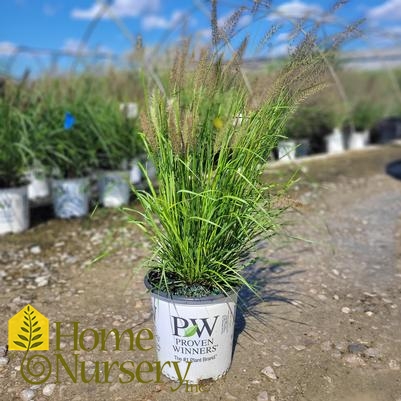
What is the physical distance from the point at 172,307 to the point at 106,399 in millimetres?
391

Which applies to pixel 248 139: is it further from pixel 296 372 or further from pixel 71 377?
pixel 71 377

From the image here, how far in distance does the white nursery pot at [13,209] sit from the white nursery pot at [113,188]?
2.17ft

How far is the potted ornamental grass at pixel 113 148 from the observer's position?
356cm

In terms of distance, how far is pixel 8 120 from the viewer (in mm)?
3072

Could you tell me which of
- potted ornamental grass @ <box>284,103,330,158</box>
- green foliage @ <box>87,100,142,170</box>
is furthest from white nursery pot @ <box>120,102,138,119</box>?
potted ornamental grass @ <box>284,103,330,158</box>

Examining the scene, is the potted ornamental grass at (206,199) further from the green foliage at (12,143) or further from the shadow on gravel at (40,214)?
the shadow on gravel at (40,214)

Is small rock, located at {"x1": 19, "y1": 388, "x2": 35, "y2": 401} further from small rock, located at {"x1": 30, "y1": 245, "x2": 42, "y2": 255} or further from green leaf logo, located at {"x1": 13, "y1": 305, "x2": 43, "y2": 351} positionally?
small rock, located at {"x1": 30, "y1": 245, "x2": 42, "y2": 255}

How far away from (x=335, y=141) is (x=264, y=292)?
5.31 m

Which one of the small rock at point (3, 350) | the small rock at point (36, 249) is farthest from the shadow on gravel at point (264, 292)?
the small rock at point (36, 249)

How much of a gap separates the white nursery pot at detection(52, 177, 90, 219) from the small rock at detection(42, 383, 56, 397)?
2.06m

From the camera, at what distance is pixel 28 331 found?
1.95 m

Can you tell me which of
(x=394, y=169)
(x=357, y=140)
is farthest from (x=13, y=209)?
(x=357, y=140)

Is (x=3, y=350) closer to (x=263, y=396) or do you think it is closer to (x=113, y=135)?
(x=263, y=396)

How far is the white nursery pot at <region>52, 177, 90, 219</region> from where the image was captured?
11.5 ft
